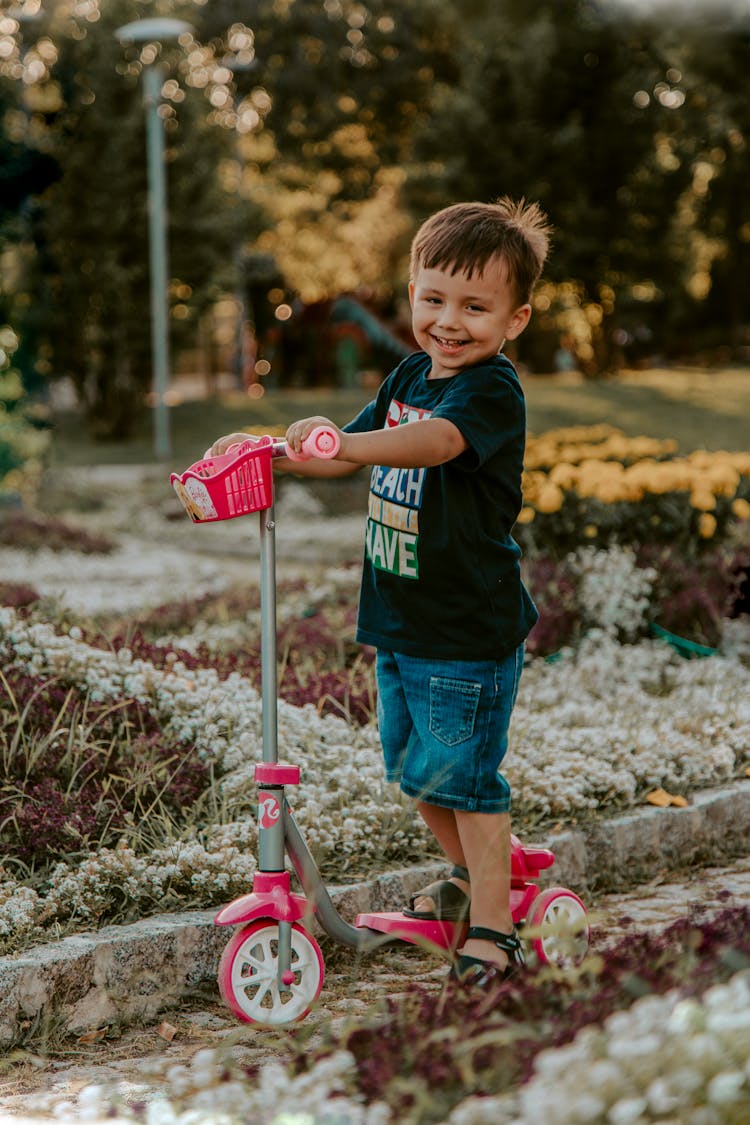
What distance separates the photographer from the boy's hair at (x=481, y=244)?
296cm

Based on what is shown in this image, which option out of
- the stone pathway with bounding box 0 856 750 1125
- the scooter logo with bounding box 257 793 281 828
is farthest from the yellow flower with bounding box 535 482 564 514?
the scooter logo with bounding box 257 793 281 828

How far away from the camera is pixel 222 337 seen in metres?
39.8

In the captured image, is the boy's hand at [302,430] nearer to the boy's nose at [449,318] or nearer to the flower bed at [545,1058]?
the boy's nose at [449,318]

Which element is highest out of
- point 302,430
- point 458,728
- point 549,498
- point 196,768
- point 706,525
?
point 302,430

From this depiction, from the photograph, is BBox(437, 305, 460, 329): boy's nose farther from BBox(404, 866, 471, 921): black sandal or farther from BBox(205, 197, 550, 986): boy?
BBox(404, 866, 471, 921): black sandal

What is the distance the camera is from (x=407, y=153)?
32156 millimetres

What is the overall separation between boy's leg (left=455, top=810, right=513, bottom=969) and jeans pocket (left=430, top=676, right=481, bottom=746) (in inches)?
7.6

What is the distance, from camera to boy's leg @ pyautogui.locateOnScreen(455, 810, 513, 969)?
3.08m

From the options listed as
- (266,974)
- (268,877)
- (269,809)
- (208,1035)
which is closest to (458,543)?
(269,809)

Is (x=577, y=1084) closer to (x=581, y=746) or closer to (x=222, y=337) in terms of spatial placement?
(x=581, y=746)

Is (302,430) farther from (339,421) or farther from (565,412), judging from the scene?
(565,412)

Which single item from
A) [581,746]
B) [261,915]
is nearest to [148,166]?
[581,746]

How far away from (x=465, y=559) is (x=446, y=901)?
0.81 metres

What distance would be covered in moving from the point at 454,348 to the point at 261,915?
1.25 metres
